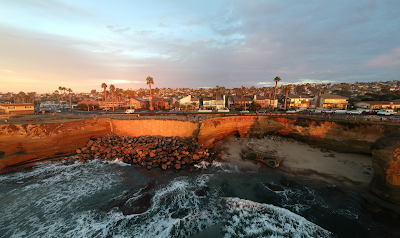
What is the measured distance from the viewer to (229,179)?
19156mm

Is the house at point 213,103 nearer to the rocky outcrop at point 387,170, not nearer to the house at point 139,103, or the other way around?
the house at point 139,103

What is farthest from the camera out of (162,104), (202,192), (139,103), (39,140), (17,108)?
(162,104)

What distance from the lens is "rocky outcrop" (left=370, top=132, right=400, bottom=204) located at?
1427 cm

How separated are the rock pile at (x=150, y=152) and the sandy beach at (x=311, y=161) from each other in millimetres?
5653

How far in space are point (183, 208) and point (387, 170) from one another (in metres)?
21.6

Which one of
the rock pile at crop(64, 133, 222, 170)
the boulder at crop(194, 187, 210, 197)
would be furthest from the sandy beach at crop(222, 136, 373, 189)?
the boulder at crop(194, 187, 210, 197)

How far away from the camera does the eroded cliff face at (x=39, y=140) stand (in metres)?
22.5

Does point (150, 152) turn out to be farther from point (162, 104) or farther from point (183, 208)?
point (162, 104)

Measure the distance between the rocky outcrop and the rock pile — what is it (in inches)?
754

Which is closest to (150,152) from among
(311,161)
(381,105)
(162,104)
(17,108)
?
(311,161)

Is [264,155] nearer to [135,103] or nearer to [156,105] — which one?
[156,105]

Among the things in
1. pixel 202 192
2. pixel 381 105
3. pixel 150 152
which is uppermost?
pixel 381 105

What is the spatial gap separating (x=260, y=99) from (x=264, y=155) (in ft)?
207

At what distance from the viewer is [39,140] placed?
24.5 meters
